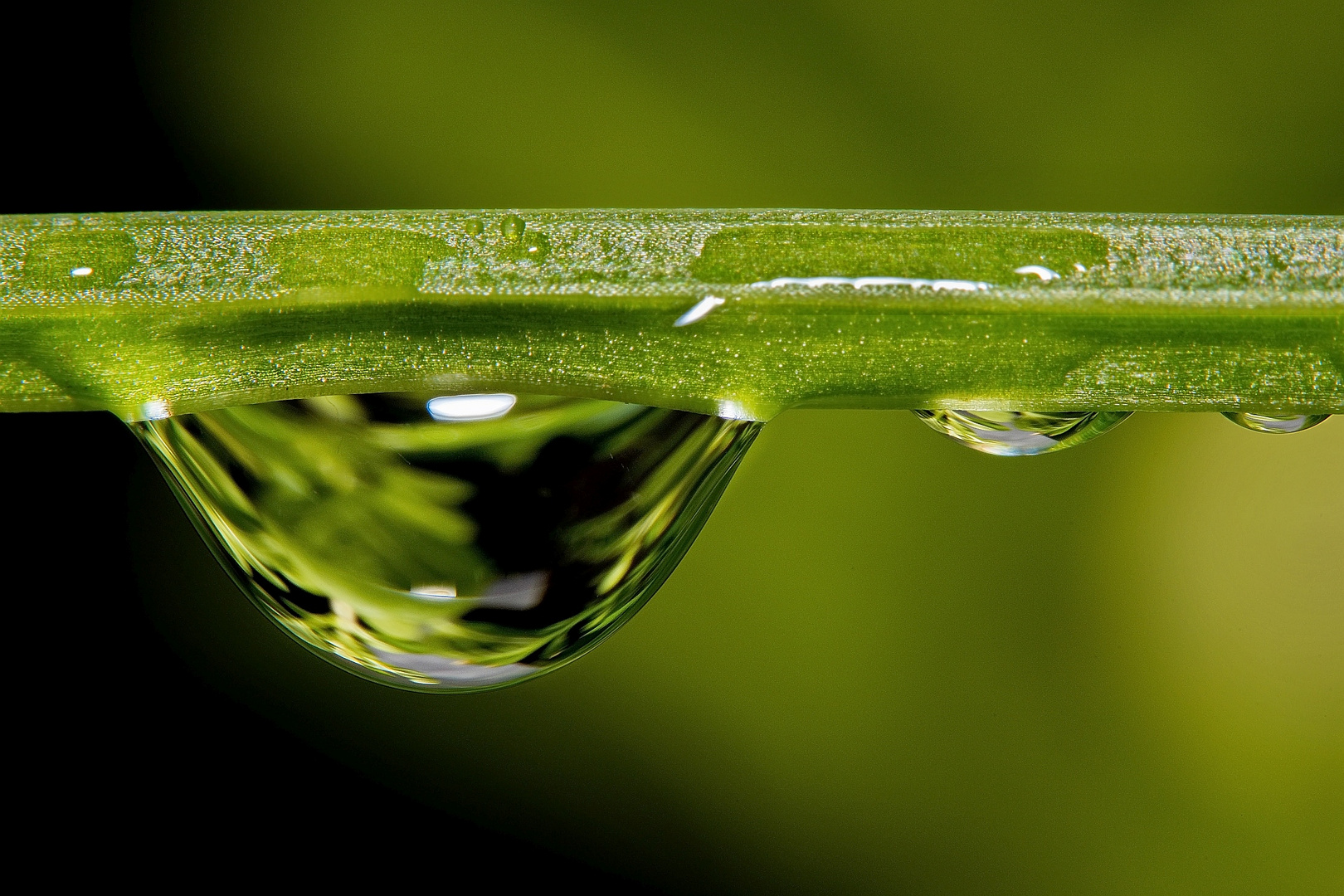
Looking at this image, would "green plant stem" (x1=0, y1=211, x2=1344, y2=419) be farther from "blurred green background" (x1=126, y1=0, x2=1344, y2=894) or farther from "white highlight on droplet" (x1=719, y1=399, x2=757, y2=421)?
"blurred green background" (x1=126, y1=0, x2=1344, y2=894)

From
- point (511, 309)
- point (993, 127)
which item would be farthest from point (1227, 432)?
point (511, 309)

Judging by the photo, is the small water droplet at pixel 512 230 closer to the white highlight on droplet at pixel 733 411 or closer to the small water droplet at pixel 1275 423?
the white highlight on droplet at pixel 733 411

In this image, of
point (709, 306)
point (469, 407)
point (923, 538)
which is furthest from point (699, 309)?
point (923, 538)

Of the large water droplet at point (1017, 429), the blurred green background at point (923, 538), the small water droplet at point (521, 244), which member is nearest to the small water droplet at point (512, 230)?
the small water droplet at point (521, 244)

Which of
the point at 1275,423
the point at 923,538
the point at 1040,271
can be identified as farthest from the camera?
the point at 923,538

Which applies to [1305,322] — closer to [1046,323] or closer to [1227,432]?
[1046,323]

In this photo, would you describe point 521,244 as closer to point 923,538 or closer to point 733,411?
point 733,411

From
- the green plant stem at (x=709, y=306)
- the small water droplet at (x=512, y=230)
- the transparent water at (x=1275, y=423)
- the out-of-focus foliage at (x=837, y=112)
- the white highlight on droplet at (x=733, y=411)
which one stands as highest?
the out-of-focus foliage at (x=837, y=112)

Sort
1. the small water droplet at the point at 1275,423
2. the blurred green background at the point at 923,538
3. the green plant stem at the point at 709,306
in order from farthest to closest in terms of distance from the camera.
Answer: the blurred green background at the point at 923,538, the small water droplet at the point at 1275,423, the green plant stem at the point at 709,306

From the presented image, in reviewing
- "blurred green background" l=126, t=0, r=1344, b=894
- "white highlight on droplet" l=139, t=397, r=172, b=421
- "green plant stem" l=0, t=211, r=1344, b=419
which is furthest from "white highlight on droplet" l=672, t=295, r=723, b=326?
"blurred green background" l=126, t=0, r=1344, b=894
